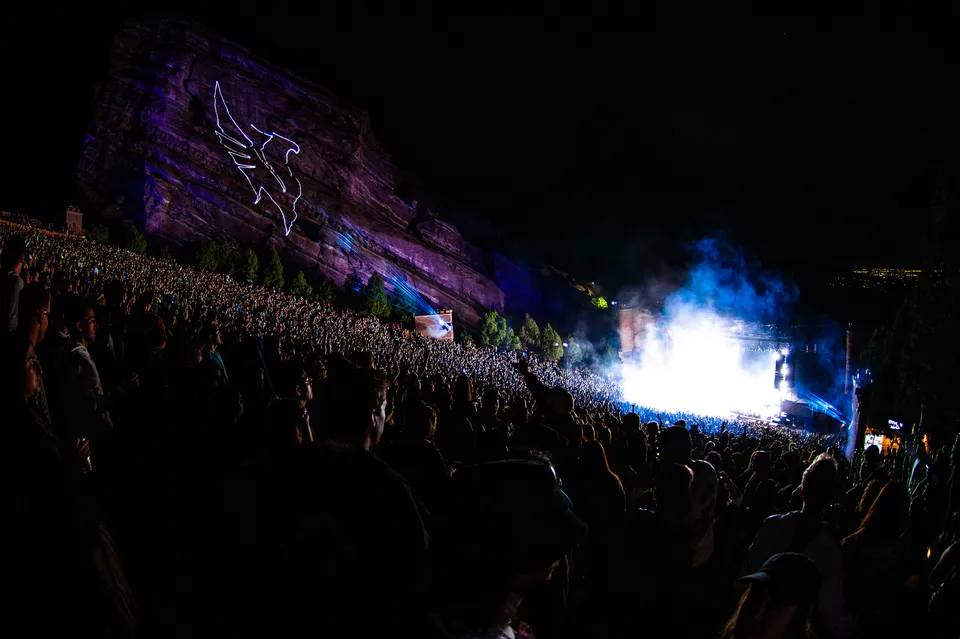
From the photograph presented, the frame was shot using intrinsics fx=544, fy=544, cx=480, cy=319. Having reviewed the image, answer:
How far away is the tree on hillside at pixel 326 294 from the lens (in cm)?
4517

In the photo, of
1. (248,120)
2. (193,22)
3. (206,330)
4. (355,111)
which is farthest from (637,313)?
(206,330)

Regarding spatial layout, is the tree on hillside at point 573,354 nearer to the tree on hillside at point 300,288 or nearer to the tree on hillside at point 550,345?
the tree on hillside at point 550,345

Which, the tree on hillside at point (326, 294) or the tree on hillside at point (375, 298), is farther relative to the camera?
the tree on hillside at point (375, 298)

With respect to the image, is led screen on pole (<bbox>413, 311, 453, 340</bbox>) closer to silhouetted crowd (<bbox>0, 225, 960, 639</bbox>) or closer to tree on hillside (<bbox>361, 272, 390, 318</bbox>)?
tree on hillside (<bbox>361, 272, 390, 318</bbox>)

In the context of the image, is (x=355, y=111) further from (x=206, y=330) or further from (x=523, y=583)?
(x=523, y=583)

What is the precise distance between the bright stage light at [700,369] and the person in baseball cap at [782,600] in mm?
42236

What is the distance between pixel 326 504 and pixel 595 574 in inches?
74.9

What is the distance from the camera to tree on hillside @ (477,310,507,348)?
5232cm

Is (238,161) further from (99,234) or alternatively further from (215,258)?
(99,234)

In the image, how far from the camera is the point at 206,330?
678cm

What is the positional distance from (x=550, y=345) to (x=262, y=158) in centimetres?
3246

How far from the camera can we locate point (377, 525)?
61.7 inches

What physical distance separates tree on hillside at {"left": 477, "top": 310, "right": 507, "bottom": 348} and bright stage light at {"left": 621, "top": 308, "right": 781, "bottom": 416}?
12722mm

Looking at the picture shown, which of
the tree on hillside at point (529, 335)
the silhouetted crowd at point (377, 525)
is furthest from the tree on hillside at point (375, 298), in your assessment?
the silhouetted crowd at point (377, 525)
